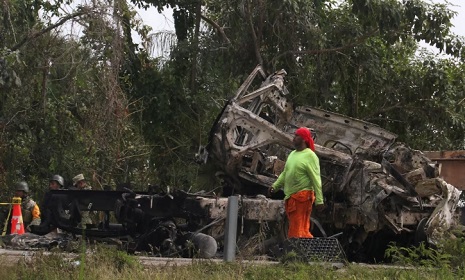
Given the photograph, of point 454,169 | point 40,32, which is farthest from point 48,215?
point 454,169

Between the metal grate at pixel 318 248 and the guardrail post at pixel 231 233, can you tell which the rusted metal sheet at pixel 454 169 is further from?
the guardrail post at pixel 231 233

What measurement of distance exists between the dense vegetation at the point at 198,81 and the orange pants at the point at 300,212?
6187 millimetres

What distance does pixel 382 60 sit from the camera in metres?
19.8

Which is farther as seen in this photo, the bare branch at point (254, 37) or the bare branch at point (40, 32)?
the bare branch at point (254, 37)

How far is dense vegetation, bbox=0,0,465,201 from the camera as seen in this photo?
17.5 metres

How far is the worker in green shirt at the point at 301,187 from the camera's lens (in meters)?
11.1

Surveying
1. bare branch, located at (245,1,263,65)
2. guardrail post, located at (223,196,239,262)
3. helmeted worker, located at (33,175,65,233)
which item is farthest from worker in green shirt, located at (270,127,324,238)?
bare branch, located at (245,1,263,65)

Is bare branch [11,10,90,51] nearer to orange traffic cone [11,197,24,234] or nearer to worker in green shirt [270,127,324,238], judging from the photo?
orange traffic cone [11,197,24,234]

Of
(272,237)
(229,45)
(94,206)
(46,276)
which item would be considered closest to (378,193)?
(272,237)

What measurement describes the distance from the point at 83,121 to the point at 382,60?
626 cm

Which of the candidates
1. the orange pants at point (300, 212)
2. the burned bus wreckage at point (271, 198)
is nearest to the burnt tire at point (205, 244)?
the burned bus wreckage at point (271, 198)

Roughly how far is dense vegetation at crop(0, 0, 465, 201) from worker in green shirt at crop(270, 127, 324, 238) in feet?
19.9

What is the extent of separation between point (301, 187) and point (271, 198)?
144 centimetres

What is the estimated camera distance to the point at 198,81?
1908 centimetres
